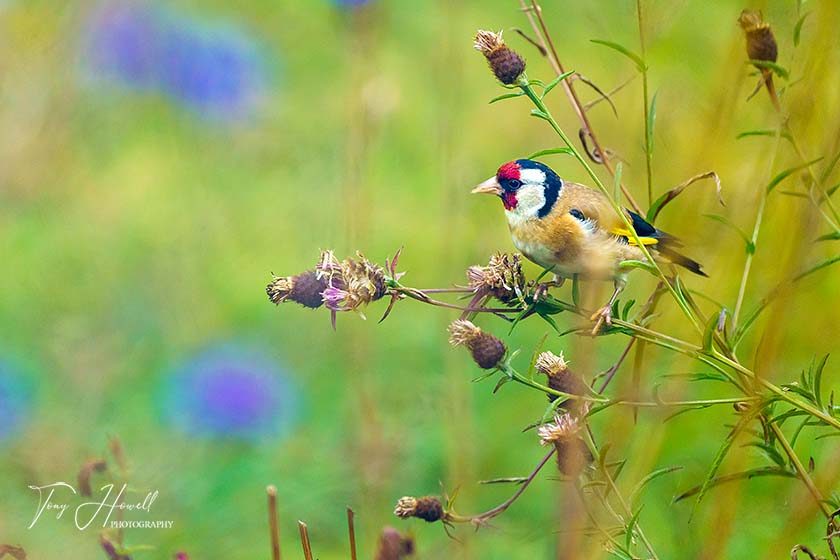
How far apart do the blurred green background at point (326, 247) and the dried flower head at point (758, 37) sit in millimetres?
41

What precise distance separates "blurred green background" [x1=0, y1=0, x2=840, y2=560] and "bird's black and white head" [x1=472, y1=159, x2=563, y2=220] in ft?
A: 0.37

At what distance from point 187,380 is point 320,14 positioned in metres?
2.14

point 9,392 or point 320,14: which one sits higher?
point 320,14

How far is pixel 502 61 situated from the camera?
0.88 meters

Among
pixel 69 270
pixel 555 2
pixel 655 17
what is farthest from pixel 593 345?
pixel 555 2

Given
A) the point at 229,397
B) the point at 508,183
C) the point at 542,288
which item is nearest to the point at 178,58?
the point at 229,397

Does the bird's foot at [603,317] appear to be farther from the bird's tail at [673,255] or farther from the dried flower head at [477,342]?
the bird's tail at [673,255]

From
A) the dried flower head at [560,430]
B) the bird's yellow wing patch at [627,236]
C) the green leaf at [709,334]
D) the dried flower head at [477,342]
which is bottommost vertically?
the dried flower head at [560,430]

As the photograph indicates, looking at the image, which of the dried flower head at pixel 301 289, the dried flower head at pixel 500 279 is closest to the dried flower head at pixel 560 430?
the dried flower head at pixel 500 279

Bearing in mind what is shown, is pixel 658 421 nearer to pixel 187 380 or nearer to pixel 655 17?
pixel 655 17

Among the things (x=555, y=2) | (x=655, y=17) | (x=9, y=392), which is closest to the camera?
(x=655, y=17)

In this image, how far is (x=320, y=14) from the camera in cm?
404

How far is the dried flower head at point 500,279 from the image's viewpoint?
34.4 inches

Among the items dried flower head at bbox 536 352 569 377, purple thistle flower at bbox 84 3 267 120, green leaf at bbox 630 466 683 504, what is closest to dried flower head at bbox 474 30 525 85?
dried flower head at bbox 536 352 569 377
